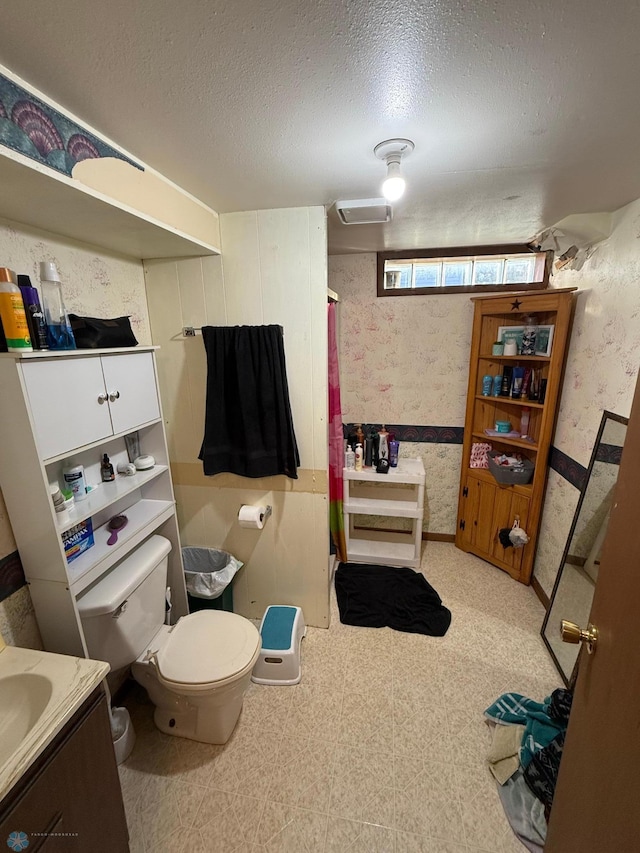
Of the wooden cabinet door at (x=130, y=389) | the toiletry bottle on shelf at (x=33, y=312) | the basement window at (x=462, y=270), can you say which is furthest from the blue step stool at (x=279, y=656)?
the basement window at (x=462, y=270)

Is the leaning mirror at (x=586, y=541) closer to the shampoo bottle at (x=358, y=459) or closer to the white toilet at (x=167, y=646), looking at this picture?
the shampoo bottle at (x=358, y=459)

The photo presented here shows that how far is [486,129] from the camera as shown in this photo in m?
1.02

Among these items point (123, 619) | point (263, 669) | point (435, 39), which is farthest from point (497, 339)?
point (123, 619)

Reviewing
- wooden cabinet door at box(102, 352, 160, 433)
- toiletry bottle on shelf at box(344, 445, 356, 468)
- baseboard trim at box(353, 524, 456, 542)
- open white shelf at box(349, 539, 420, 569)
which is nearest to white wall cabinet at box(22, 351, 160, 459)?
wooden cabinet door at box(102, 352, 160, 433)

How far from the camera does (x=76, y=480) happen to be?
1.30m

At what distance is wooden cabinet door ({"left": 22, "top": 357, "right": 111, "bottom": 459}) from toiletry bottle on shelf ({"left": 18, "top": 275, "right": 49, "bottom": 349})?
79 millimetres

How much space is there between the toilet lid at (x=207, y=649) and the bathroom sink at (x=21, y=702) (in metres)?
0.49

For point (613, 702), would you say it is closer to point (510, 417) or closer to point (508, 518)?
point (508, 518)

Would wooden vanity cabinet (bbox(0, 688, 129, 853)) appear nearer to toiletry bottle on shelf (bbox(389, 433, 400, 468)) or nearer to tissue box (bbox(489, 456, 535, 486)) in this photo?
toiletry bottle on shelf (bbox(389, 433, 400, 468))

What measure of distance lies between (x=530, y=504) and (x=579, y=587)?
0.60m

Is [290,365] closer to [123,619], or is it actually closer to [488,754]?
[123,619]

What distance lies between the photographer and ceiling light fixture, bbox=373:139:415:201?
1.09 metres

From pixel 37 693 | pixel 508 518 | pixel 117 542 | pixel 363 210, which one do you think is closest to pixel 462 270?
pixel 363 210

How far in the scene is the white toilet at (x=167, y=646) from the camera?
1324mm
